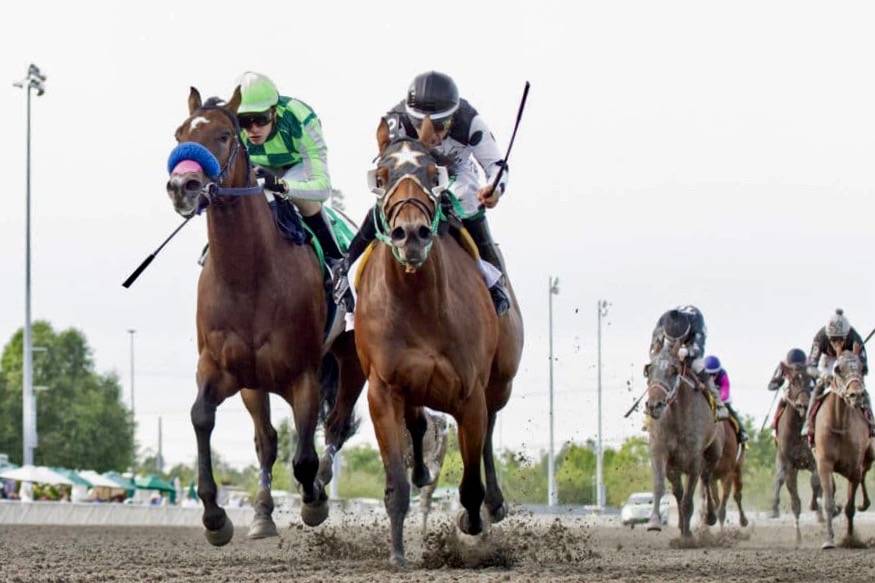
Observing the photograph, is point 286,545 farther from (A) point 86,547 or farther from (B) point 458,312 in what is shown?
(B) point 458,312

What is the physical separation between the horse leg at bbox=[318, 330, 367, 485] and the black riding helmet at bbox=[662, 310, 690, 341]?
8.25 meters

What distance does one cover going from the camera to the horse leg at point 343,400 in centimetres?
1401

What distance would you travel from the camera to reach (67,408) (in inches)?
3688

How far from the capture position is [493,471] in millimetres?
13734

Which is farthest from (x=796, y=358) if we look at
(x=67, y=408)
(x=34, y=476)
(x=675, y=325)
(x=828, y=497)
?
(x=67, y=408)

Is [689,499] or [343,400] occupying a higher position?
[343,400]

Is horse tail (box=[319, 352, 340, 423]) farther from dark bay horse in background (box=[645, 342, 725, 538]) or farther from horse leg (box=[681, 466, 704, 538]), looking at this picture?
dark bay horse in background (box=[645, 342, 725, 538])

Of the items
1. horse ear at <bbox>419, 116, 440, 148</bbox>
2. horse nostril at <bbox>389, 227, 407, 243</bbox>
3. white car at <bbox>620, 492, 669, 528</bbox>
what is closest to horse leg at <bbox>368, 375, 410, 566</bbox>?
horse nostril at <bbox>389, 227, 407, 243</bbox>

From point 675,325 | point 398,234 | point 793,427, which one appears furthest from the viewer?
point 793,427

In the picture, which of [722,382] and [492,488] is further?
[722,382]

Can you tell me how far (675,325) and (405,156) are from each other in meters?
12.0

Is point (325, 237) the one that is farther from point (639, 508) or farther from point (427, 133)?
point (639, 508)

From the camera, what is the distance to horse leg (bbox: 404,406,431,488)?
1285 centimetres

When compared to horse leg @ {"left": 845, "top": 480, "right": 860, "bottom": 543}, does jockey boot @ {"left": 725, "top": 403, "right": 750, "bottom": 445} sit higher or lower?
higher
